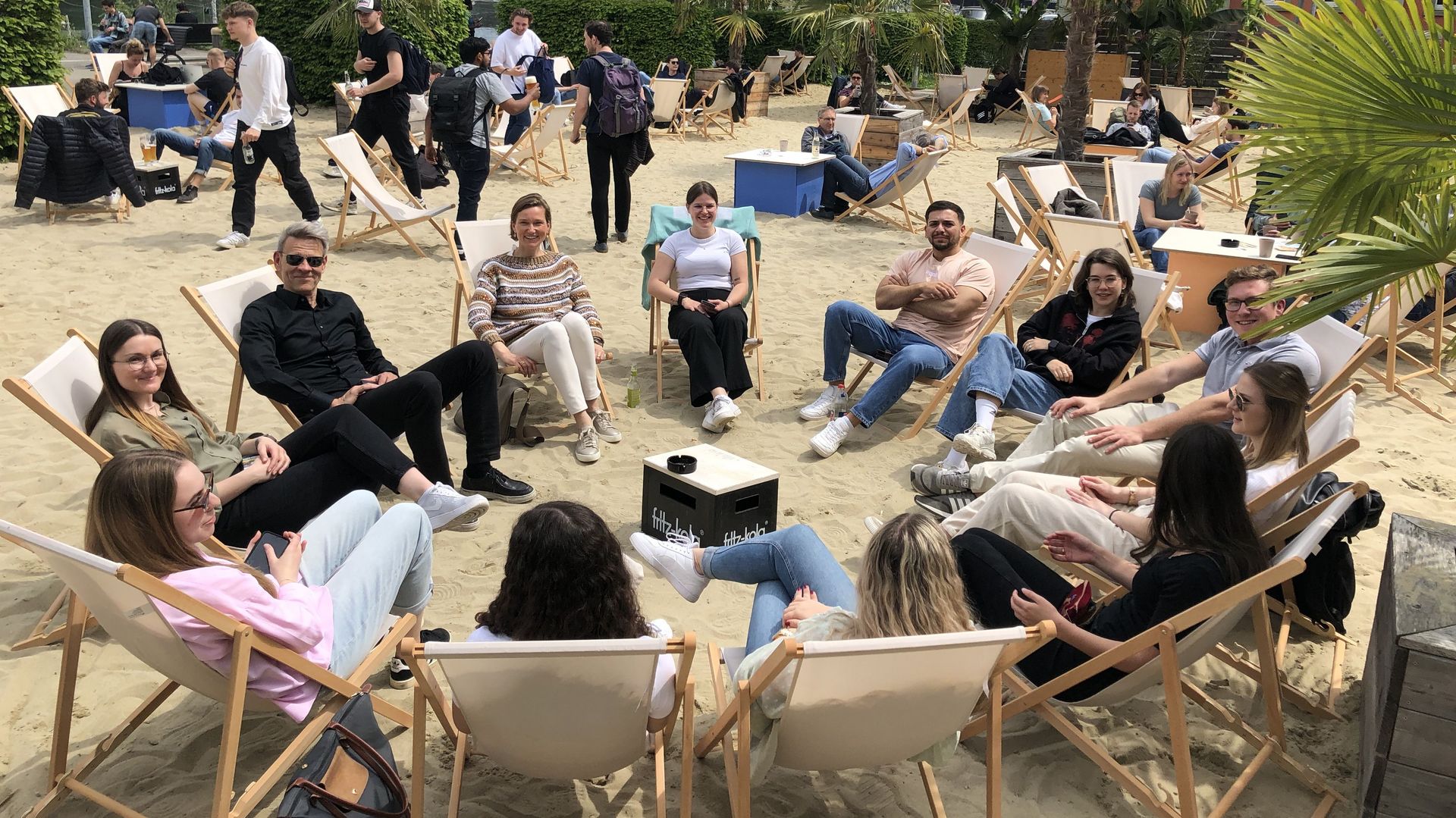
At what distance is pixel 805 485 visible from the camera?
15.5 feet

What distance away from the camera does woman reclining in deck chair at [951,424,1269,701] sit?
2.68m

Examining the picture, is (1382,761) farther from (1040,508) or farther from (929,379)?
(929,379)

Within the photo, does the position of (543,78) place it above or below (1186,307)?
above

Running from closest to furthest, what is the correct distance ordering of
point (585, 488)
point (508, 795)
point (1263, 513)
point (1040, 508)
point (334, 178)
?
point (508, 795) → point (1263, 513) → point (1040, 508) → point (585, 488) → point (334, 178)

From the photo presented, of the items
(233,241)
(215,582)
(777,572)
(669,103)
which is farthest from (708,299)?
(669,103)

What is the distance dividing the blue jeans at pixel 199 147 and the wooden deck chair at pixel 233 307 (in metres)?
5.62

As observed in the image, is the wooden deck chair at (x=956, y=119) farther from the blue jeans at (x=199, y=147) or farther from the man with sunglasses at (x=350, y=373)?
the man with sunglasses at (x=350, y=373)

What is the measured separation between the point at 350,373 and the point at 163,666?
2047mm

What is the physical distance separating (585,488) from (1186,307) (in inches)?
165

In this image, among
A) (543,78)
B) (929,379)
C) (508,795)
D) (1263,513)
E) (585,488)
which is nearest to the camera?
(508,795)

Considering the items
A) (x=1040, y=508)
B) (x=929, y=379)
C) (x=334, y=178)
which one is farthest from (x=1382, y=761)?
(x=334, y=178)

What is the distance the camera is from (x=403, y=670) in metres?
3.19

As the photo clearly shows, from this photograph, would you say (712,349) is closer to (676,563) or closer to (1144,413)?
(1144,413)

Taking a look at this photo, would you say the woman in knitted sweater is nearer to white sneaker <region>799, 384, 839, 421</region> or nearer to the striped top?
the striped top
